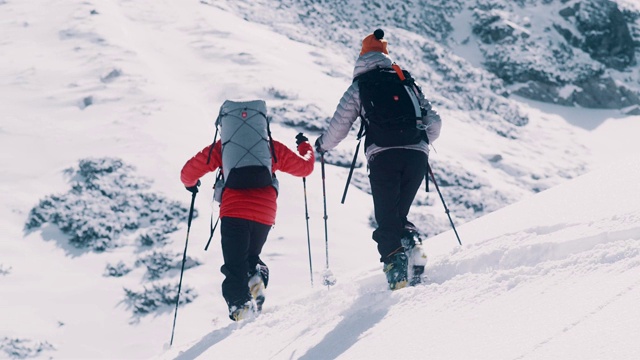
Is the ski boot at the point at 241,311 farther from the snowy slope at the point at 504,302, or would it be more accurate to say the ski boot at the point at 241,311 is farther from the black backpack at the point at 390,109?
the black backpack at the point at 390,109

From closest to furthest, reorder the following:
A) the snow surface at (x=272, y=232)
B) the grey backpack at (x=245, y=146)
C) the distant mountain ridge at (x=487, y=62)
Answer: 1. the snow surface at (x=272, y=232)
2. the grey backpack at (x=245, y=146)
3. the distant mountain ridge at (x=487, y=62)

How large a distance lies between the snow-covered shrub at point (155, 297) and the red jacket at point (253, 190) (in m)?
6.17

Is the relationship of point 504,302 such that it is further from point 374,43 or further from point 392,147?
point 374,43

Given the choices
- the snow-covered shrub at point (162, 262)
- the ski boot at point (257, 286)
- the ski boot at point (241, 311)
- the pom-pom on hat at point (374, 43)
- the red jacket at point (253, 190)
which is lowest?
the snow-covered shrub at point (162, 262)

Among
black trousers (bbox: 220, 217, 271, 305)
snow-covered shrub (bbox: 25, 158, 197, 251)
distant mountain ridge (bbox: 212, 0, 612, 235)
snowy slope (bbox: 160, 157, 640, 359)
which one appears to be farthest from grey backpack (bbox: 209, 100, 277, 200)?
distant mountain ridge (bbox: 212, 0, 612, 235)

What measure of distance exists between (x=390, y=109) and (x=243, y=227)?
1430mm

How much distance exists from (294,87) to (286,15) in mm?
11074

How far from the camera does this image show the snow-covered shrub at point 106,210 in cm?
1336

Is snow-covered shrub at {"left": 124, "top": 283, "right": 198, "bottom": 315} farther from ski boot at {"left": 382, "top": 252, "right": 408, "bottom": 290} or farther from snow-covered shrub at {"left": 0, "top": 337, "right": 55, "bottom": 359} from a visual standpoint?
ski boot at {"left": 382, "top": 252, "right": 408, "bottom": 290}

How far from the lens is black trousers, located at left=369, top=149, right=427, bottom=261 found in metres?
5.03

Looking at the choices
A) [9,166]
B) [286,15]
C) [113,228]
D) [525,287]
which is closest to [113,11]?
[286,15]

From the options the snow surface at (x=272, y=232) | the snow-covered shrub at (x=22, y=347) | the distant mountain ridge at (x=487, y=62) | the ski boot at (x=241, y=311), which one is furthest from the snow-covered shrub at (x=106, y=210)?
the ski boot at (x=241, y=311)

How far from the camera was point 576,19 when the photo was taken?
115 ft

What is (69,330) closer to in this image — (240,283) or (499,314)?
(240,283)
